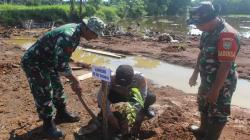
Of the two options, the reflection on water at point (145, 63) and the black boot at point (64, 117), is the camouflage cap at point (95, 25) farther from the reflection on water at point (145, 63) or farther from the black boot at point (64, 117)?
the reflection on water at point (145, 63)

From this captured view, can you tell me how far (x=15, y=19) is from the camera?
97.9 feet

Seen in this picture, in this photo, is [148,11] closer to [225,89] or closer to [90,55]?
[90,55]

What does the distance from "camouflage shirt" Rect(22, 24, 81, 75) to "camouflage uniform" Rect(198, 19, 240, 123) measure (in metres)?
1.65

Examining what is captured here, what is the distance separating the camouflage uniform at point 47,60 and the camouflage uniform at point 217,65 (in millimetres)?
1652

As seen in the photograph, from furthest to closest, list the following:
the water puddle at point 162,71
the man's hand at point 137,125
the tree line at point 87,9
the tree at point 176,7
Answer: the tree at point 176,7
the tree line at point 87,9
the water puddle at point 162,71
the man's hand at point 137,125

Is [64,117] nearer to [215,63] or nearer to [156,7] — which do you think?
[215,63]

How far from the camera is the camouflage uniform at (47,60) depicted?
449 centimetres

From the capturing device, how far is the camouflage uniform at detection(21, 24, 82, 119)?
449 centimetres

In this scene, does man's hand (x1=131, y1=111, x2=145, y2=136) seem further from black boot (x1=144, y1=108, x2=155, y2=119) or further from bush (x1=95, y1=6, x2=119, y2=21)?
bush (x1=95, y1=6, x2=119, y2=21)

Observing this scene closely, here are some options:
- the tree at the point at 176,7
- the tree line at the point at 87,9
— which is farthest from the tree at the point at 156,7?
the tree at the point at 176,7

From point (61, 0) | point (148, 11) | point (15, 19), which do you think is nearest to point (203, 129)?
point (15, 19)

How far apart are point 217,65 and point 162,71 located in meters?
7.78

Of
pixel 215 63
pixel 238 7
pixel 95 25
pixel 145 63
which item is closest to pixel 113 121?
pixel 95 25

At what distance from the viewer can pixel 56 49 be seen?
4426 mm
